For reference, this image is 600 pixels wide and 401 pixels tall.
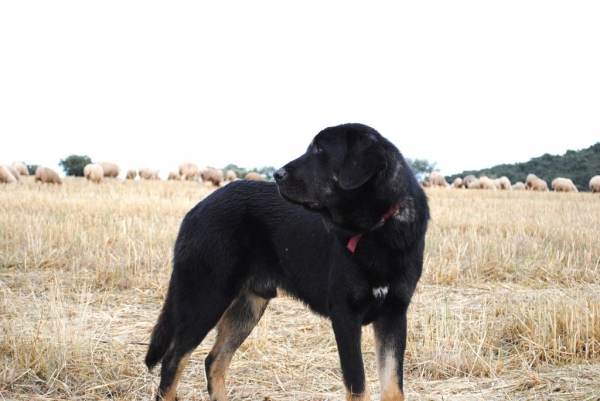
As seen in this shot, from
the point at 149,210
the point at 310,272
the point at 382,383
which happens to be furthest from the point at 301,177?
the point at 149,210

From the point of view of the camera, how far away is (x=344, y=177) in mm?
3281

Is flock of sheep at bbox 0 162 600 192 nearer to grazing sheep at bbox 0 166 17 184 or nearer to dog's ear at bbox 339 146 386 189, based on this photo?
grazing sheep at bbox 0 166 17 184

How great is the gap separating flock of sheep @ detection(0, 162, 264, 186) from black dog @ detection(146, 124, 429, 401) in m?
12.5

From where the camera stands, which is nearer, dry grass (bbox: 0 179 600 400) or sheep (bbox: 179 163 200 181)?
dry grass (bbox: 0 179 600 400)

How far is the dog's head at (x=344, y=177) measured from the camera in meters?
3.35

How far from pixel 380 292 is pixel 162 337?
1.61m

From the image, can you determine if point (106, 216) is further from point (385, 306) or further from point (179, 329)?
point (385, 306)

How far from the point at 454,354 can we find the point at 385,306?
5.64 feet

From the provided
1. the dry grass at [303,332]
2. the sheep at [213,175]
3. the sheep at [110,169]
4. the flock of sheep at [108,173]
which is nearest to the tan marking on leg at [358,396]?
the dry grass at [303,332]

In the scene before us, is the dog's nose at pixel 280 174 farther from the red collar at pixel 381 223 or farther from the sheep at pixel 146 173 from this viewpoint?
the sheep at pixel 146 173

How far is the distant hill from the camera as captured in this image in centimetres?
5216

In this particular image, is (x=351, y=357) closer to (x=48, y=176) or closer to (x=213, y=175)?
(x=48, y=176)

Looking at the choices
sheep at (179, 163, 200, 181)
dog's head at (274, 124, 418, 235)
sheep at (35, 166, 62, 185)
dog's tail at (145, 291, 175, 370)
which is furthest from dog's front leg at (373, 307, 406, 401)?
sheep at (179, 163, 200, 181)

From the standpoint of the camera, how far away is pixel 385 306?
11.1 feet
